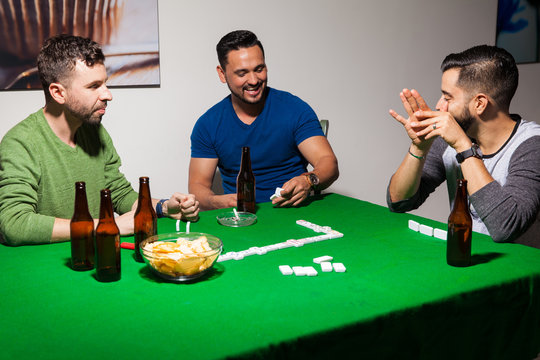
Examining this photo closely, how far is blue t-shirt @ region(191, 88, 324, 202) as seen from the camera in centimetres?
261

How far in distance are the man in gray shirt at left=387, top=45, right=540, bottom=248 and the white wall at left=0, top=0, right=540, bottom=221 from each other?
161 centimetres

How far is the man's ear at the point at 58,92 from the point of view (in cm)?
180

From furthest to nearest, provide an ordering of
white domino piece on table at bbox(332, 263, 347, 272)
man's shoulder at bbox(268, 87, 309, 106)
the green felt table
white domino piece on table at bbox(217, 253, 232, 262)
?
man's shoulder at bbox(268, 87, 309, 106) → white domino piece on table at bbox(217, 253, 232, 262) → white domino piece on table at bbox(332, 263, 347, 272) → the green felt table

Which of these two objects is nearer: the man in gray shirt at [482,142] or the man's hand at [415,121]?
the man in gray shirt at [482,142]

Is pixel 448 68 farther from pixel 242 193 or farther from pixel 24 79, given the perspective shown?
pixel 24 79

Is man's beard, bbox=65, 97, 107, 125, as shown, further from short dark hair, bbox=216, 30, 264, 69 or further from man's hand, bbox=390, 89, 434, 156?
man's hand, bbox=390, 89, 434, 156

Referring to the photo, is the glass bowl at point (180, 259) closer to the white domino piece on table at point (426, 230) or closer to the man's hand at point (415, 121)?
the white domino piece on table at point (426, 230)

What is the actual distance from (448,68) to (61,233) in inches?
60.2

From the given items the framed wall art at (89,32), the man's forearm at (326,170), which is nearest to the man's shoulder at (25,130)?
the framed wall art at (89,32)

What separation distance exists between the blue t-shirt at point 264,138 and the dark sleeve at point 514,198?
1148 millimetres

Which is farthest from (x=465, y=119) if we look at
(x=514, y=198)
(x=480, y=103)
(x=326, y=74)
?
(x=326, y=74)

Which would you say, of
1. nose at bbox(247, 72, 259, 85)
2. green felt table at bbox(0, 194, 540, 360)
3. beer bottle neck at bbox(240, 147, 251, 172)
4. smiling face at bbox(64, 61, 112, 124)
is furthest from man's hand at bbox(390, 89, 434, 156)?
smiling face at bbox(64, 61, 112, 124)

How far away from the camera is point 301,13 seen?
3.34m

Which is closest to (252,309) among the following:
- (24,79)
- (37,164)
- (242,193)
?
(242,193)
